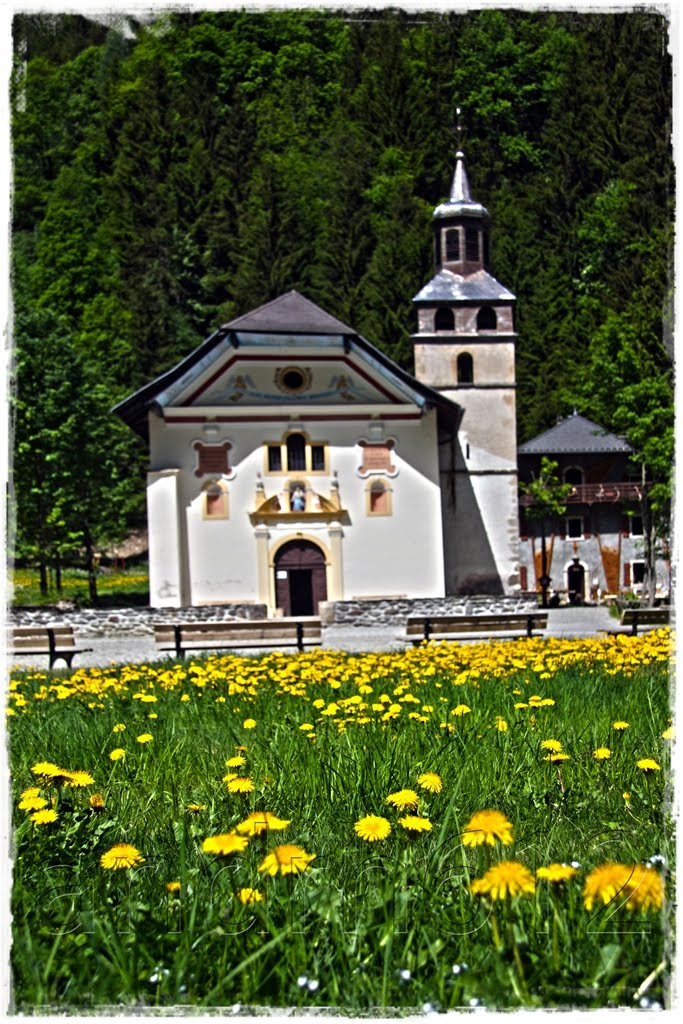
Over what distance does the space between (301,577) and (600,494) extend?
59.4ft

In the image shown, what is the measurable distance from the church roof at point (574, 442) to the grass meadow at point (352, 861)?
131 ft

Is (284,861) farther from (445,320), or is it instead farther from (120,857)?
(445,320)

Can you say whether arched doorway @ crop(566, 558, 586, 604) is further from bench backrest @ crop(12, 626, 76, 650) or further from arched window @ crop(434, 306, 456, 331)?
bench backrest @ crop(12, 626, 76, 650)

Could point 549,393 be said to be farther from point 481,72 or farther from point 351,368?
point 481,72

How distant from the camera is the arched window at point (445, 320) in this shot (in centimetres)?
3438

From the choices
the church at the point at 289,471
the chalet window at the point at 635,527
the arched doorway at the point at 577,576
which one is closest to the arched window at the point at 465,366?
the church at the point at 289,471

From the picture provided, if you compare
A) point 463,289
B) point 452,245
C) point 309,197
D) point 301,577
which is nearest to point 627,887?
point 301,577

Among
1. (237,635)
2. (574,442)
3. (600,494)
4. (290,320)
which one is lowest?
(237,635)

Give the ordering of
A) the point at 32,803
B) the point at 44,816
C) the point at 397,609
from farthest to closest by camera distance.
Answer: the point at 397,609, the point at 32,803, the point at 44,816

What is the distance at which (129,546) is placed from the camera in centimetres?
4541

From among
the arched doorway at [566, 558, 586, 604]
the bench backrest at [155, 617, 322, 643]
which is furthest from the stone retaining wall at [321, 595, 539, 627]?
the arched doorway at [566, 558, 586, 604]

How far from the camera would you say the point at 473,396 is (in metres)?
34.2

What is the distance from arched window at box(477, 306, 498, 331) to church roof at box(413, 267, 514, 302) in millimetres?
359

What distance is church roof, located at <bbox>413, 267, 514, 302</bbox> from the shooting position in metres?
34.2
